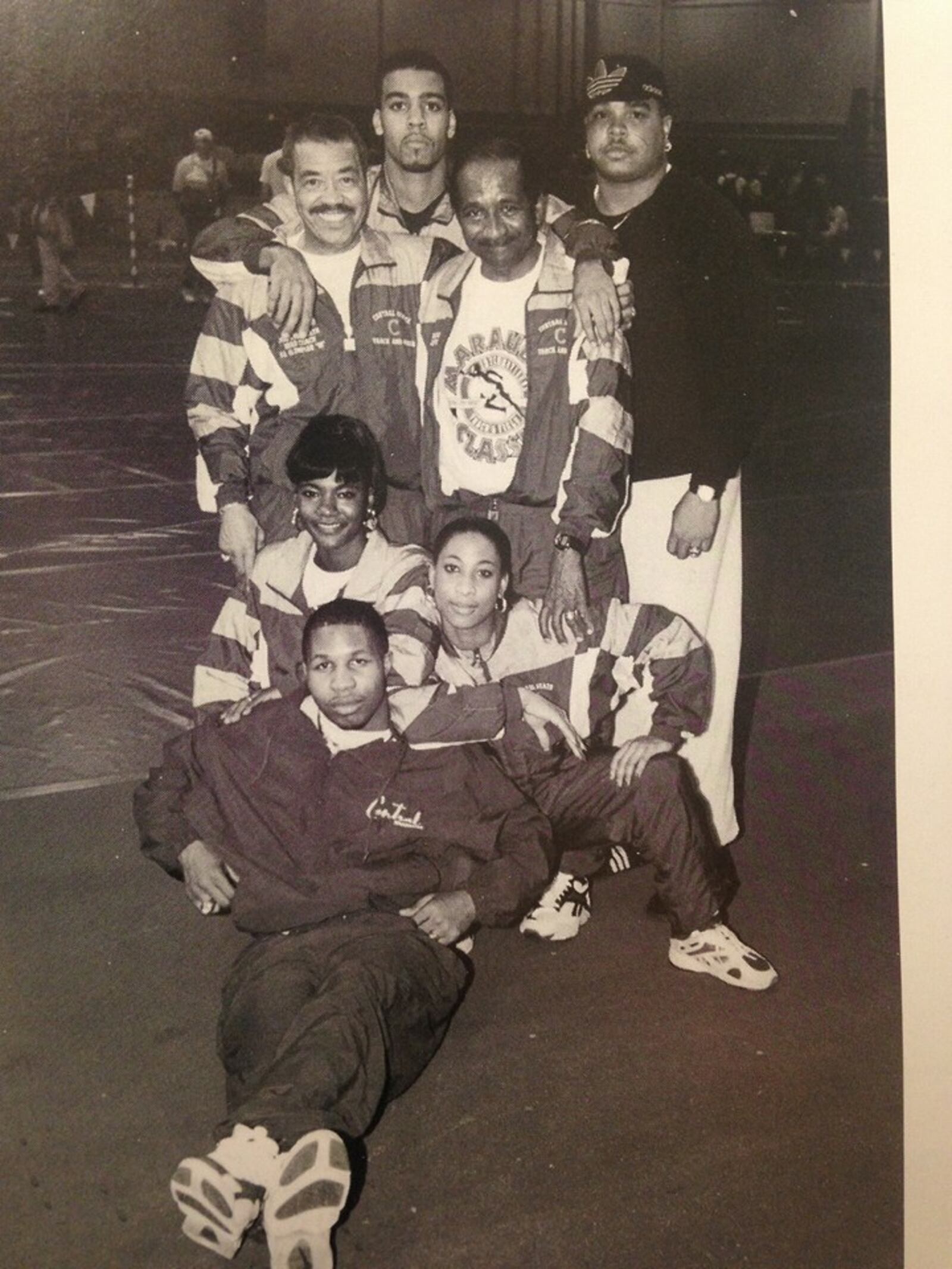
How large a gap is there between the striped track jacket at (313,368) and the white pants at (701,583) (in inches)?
11.8

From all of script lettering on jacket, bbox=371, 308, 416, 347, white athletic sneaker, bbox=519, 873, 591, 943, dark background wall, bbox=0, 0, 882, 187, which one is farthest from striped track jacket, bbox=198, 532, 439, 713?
dark background wall, bbox=0, 0, 882, 187

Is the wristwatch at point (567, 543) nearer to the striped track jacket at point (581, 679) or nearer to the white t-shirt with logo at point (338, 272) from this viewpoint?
the striped track jacket at point (581, 679)

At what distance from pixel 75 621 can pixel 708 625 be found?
79cm

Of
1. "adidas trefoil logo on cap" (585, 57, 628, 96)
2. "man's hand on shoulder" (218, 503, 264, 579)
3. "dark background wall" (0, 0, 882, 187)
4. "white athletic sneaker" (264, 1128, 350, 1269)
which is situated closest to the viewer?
"white athletic sneaker" (264, 1128, 350, 1269)

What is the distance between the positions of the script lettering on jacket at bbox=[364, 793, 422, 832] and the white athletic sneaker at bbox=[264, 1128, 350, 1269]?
15.9 inches

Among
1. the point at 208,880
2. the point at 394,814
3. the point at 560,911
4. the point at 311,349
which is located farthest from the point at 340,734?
the point at 311,349

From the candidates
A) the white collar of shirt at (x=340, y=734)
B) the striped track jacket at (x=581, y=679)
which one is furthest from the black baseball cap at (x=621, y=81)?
the white collar of shirt at (x=340, y=734)

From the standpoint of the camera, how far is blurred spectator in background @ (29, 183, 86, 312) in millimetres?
1335

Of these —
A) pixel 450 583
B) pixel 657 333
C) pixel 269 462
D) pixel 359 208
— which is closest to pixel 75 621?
pixel 269 462

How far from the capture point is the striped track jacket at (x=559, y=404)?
4.84 ft

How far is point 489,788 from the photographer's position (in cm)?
154

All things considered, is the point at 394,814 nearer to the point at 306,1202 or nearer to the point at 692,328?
the point at 306,1202

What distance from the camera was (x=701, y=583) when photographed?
160 centimetres

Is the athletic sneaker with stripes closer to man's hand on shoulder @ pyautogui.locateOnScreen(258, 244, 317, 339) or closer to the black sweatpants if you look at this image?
the black sweatpants
